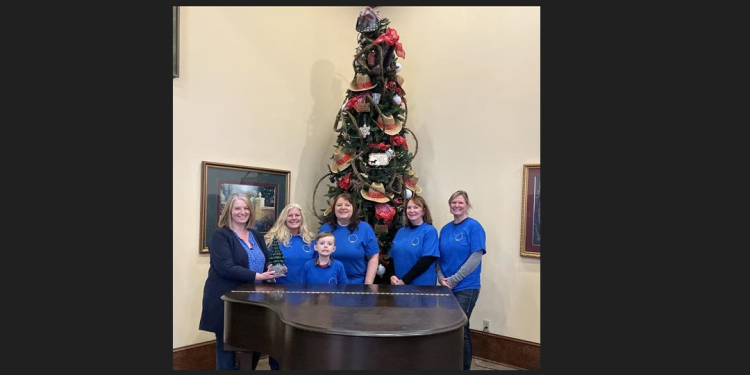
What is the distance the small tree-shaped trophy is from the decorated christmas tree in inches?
49.9

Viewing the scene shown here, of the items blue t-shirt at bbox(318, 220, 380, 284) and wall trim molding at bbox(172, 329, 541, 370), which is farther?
wall trim molding at bbox(172, 329, 541, 370)

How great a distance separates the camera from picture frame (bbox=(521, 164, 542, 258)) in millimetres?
4977

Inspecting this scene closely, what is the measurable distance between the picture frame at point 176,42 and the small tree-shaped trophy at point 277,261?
1.87 m

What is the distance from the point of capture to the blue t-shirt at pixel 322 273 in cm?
382

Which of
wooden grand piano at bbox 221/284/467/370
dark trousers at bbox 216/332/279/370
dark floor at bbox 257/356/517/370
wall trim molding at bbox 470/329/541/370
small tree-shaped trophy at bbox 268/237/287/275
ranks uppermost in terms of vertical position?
small tree-shaped trophy at bbox 268/237/287/275

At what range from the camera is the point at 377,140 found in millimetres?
4996

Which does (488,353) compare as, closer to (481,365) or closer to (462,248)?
(481,365)

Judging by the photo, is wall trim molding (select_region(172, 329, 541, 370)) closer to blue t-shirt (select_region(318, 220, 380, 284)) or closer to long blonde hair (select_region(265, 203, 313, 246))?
long blonde hair (select_region(265, 203, 313, 246))

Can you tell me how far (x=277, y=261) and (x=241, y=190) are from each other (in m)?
1.56

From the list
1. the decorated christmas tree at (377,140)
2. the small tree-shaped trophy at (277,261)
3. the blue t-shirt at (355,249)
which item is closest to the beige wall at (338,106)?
the decorated christmas tree at (377,140)

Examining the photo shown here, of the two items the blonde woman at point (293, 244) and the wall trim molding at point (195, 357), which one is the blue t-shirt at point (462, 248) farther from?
the wall trim molding at point (195, 357)

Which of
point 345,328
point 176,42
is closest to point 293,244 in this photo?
point 345,328

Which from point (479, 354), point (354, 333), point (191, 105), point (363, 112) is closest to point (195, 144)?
point (191, 105)

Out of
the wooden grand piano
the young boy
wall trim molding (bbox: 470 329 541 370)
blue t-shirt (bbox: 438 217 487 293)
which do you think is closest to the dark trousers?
the wooden grand piano
